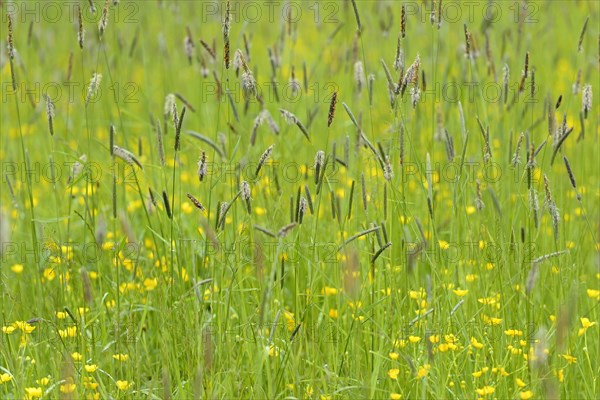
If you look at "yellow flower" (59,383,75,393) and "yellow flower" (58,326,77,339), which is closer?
"yellow flower" (59,383,75,393)

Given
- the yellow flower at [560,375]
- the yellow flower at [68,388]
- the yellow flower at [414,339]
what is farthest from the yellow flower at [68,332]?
the yellow flower at [560,375]

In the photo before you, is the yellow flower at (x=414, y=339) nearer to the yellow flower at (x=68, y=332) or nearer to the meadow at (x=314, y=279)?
the meadow at (x=314, y=279)

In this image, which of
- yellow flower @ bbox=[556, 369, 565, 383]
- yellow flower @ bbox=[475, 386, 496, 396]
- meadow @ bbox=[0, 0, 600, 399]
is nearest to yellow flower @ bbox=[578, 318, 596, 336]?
meadow @ bbox=[0, 0, 600, 399]

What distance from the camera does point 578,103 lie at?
207 inches

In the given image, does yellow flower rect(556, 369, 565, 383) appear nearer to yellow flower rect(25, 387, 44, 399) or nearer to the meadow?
the meadow

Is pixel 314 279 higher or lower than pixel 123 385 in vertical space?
higher

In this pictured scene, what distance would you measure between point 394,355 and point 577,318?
69 cm

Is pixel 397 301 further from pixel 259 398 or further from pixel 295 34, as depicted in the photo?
pixel 295 34

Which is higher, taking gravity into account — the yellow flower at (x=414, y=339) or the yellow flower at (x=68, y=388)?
the yellow flower at (x=68, y=388)

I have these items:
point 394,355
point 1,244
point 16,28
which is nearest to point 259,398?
point 394,355

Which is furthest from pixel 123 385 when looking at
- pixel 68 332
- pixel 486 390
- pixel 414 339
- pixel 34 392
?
pixel 486 390

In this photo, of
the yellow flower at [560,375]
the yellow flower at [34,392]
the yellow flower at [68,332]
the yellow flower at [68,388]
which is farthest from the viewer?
the yellow flower at [68,332]

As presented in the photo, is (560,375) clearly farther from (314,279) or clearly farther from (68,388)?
(68,388)

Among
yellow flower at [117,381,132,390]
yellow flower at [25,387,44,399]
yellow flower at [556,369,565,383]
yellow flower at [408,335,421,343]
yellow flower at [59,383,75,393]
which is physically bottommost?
yellow flower at [556,369,565,383]
